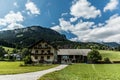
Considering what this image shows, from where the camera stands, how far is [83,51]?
96875mm

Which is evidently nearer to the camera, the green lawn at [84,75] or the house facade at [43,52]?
the green lawn at [84,75]

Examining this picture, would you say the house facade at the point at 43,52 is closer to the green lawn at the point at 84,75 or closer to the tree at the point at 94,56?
the tree at the point at 94,56

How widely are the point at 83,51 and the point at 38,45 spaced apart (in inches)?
841

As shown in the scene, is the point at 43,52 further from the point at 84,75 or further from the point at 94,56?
the point at 84,75

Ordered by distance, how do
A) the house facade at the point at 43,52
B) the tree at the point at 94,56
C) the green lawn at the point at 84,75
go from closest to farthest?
the green lawn at the point at 84,75 → the tree at the point at 94,56 → the house facade at the point at 43,52

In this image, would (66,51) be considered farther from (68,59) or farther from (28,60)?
(28,60)

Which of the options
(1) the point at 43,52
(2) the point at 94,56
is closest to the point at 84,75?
(2) the point at 94,56

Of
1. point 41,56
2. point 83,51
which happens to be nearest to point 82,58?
point 83,51

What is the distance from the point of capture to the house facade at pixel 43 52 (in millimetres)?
84375

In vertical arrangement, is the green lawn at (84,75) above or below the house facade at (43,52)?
below

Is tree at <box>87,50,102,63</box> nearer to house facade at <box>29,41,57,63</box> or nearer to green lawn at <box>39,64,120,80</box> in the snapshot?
house facade at <box>29,41,57,63</box>

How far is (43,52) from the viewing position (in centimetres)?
8469

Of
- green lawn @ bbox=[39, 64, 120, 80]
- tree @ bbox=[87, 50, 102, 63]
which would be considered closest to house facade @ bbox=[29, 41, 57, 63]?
tree @ bbox=[87, 50, 102, 63]

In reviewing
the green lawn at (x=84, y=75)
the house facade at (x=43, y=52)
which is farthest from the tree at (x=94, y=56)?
the green lawn at (x=84, y=75)
